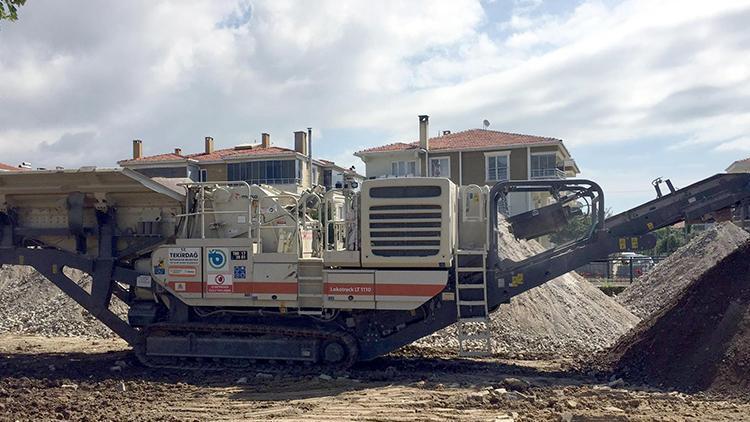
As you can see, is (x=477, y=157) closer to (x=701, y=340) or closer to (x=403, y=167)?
(x=403, y=167)

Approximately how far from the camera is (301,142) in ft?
144

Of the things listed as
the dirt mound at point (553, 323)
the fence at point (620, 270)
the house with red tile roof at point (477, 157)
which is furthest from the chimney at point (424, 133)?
the dirt mound at point (553, 323)

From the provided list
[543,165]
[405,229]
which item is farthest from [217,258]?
[543,165]

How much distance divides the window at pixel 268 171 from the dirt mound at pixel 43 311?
22.5 metres

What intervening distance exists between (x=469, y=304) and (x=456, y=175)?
31.9 m

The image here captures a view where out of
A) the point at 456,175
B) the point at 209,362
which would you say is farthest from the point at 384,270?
the point at 456,175

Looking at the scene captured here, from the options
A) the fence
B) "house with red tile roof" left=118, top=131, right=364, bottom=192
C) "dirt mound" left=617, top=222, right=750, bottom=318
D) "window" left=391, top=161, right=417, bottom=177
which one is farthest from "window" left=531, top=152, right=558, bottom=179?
"dirt mound" left=617, top=222, right=750, bottom=318

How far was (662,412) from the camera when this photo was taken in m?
7.94

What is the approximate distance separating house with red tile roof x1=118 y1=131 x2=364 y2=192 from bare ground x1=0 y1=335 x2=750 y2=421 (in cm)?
3055

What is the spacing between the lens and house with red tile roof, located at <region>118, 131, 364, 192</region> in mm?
41875

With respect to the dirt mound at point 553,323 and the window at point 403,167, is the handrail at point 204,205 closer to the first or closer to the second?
the dirt mound at point 553,323

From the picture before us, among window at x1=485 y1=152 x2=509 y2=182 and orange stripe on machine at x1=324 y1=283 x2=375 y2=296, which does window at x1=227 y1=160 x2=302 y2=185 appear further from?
orange stripe on machine at x1=324 y1=283 x2=375 y2=296

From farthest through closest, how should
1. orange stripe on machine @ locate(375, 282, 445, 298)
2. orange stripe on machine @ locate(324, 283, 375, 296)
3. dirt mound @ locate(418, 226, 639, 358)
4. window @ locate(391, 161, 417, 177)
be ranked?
window @ locate(391, 161, 417, 177) < dirt mound @ locate(418, 226, 639, 358) < orange stripe on machine @ locate(324, 283, 375, 296) < orange stripe on machine @ locate(375, 282, 445, 298)

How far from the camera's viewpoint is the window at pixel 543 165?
3997cm
